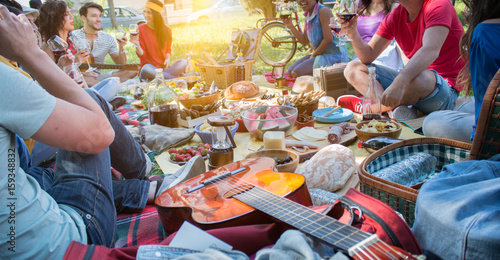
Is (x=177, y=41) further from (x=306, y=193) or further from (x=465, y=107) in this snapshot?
(x=306, y=193)

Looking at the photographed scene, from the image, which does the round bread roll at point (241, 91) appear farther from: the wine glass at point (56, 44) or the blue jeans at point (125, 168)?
the blue jeans at point (125, 168)

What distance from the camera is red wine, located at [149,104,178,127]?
321 centimetres

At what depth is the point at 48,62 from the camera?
1.29 m

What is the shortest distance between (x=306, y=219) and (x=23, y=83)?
91 centimetres

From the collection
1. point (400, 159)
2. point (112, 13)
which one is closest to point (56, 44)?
point (400, 159)

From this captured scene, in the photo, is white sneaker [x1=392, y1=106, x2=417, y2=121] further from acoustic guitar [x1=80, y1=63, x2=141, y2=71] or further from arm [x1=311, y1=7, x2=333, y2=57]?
acoustic guitar [x1=80, y1=63, x2=141, y2=71]

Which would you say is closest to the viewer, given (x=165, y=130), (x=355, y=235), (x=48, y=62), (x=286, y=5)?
(x=355, y=235)

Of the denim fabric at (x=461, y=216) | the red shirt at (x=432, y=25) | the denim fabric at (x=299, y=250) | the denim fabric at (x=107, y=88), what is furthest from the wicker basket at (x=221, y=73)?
the denim fabric at (x=299, y=250)

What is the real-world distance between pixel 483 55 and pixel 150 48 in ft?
17.4

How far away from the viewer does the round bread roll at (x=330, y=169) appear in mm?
1991

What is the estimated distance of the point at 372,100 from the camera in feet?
9.93

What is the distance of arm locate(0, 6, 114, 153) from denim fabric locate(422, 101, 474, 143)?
2176 millimetres

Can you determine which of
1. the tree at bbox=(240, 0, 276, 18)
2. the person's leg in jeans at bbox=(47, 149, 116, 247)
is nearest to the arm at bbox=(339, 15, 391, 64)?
the person's leg in jeans at bbox=(47, 149, 116, 247)

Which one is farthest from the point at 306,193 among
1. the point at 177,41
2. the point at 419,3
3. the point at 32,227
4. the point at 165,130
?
the point at 177,41
